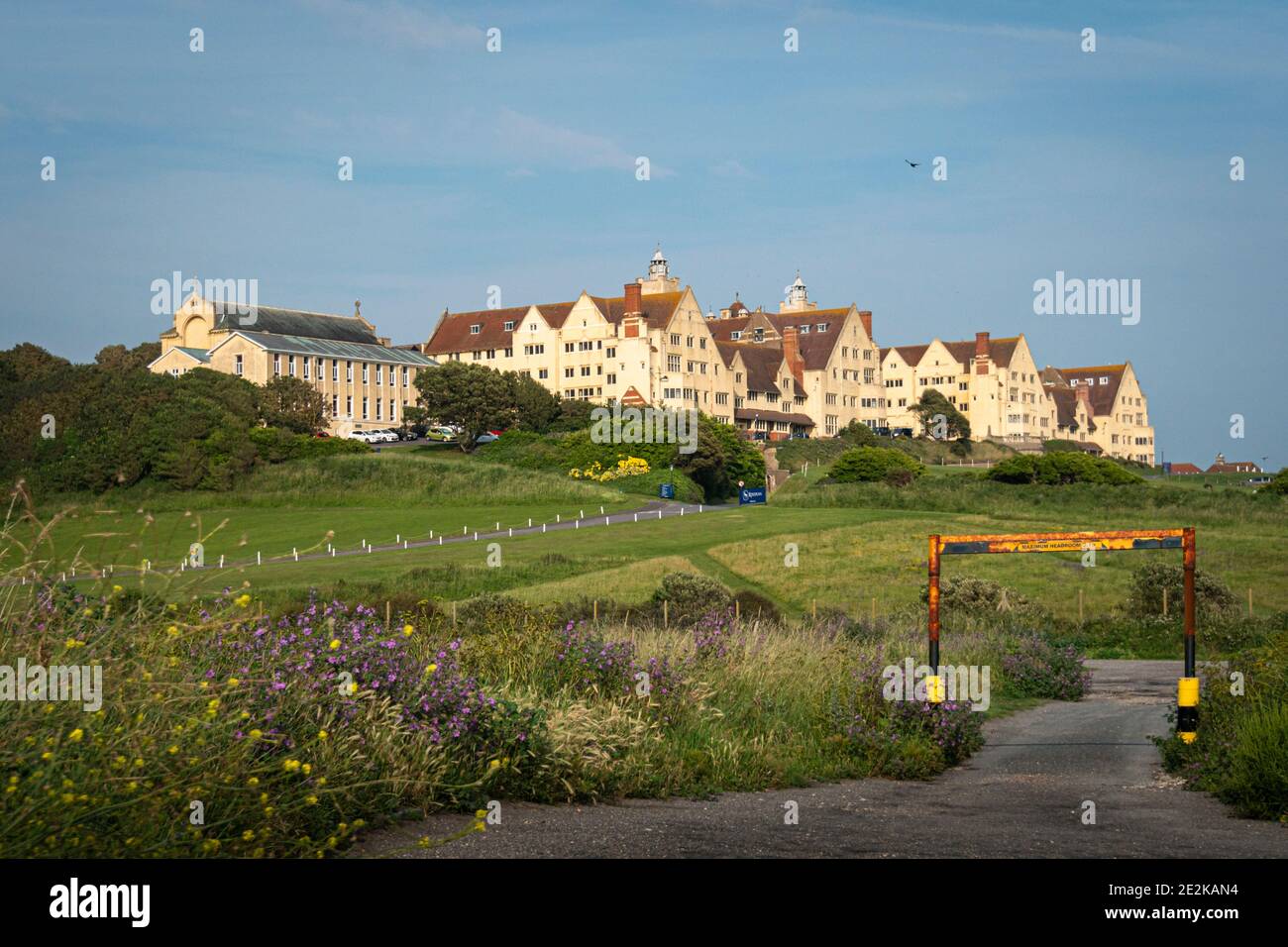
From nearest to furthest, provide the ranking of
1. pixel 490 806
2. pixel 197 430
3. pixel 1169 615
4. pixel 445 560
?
pixel 490 806 → pixel 1169 615 → pixel 445 560 → pixel 197 430

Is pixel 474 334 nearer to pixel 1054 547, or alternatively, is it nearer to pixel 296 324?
pixel 296 324

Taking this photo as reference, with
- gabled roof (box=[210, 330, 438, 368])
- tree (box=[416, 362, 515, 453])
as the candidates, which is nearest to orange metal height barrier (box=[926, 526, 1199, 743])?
tree (box=[416, 362, 515, 453])

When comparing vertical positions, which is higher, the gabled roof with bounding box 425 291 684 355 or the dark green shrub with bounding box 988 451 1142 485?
the gabled roof with bounding box 425 291 684 355

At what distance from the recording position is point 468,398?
10069 centimetres

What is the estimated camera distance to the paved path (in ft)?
31.7

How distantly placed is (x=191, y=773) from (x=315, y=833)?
1.00 meters

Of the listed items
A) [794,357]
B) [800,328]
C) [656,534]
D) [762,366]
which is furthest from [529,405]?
[800,328]

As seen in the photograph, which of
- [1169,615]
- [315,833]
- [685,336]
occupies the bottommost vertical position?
[1169,615]

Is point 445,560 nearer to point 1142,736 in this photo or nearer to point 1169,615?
point 1169,615

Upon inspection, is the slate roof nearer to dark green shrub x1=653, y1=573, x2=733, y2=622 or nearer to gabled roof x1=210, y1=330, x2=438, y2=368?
gabled roof x1=210, y1=330, x2=438, y2=368

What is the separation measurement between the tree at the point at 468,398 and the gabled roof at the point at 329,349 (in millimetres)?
17479

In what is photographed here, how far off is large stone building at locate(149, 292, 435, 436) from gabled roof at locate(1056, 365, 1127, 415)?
3341 inches
